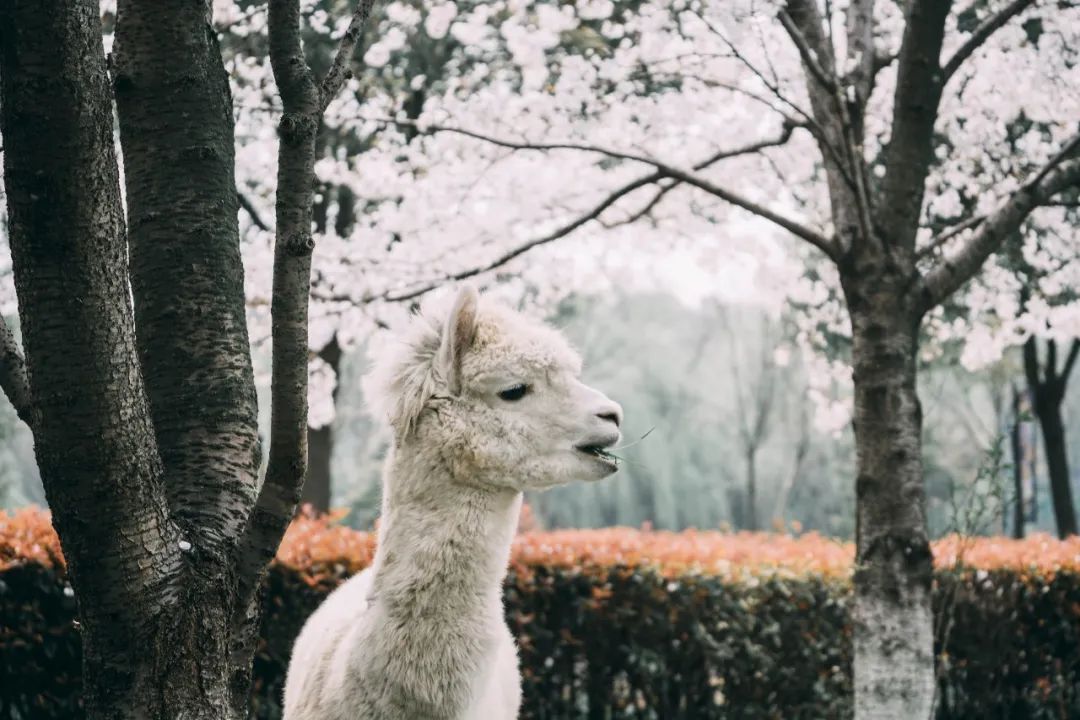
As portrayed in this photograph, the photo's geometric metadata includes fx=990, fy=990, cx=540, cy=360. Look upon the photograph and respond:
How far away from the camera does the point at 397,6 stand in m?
8.52

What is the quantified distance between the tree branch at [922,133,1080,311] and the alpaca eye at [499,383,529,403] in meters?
2.63

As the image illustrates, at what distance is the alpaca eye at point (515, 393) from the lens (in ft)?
9.30

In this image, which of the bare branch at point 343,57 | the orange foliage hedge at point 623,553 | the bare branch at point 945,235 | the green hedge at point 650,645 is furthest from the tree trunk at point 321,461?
the bare branch at point 343,57

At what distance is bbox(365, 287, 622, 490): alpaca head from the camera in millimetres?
2744

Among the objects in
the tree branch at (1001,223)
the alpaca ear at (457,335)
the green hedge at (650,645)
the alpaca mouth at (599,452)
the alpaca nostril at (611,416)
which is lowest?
the green hedge at (650,645)

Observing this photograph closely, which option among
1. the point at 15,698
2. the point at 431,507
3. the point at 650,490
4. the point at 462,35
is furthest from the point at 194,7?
the point at 650,490

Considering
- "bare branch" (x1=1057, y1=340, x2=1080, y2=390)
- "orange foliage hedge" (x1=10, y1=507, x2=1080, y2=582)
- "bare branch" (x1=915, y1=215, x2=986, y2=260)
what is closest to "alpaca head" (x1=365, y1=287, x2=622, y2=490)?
"orange foliage hedge" (x1=10, y1=507, x2=1080, y2=582)

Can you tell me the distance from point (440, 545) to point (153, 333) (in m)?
0.92

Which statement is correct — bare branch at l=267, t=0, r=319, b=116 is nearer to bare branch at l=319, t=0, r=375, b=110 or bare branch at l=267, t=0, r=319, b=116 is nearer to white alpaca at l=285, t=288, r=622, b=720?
bare branch at l=319, t=0, r=375, b=110

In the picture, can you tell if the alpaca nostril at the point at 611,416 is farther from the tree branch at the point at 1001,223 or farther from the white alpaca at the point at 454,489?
the tree branch at the point at 1001,223

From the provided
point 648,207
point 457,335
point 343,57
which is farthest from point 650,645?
point 343,57

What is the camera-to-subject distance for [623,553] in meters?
5.93

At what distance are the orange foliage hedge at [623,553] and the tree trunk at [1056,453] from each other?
4.85 metres

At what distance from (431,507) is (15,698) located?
3.53 metres
